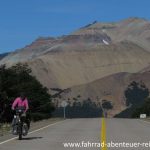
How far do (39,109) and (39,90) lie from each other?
32.2ft

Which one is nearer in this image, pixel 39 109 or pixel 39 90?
pixel 39 109

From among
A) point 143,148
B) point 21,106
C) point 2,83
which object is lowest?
point 143,148

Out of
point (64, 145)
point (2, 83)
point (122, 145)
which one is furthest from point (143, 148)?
point (2, 83)

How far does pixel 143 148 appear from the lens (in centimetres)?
1706

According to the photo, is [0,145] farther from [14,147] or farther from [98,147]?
[98,147]

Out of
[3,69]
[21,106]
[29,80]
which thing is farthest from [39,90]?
[21,106]

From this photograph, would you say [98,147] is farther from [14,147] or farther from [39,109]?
[39,109]

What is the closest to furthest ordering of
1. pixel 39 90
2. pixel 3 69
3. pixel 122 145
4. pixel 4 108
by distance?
pixel 122 145 < pixel 4 108 < pixel 3 69 < pixel 39 90

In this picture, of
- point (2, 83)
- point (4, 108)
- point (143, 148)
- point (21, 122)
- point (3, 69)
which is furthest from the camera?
point (3, 69)

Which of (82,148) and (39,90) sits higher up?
(39,90)

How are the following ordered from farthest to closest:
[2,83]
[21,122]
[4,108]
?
[2,83] < [4,108] < [21,122]

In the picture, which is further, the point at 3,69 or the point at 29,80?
the point at 29,80

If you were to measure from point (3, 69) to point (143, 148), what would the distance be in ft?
271

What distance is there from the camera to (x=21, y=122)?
71.8 ft
